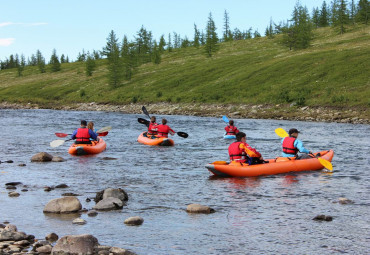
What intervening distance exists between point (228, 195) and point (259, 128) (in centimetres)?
2202

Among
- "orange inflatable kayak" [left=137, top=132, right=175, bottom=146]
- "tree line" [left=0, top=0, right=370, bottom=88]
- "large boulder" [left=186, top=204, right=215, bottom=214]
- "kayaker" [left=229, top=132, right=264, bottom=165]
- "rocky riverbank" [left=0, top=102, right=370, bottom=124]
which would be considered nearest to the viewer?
"large boulder" [left=186, top=204, right=215, bottom=214]

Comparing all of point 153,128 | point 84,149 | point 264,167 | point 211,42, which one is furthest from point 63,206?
point 211,42

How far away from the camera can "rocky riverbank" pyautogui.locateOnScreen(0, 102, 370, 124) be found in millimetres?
39938

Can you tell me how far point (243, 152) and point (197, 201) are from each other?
178 inches

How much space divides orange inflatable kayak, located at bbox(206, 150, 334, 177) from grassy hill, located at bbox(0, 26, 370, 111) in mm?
27407

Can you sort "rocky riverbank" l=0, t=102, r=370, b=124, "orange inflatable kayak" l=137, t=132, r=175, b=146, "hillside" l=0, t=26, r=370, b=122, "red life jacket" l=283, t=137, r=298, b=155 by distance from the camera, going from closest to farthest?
1. "red life jacket" l=283, t=137, r=298, b=155
2. "orange inflatable kayak" l=137, t=132, r=175, b=146
3. "rocky riverbank" l=0, t=102, r=370, b=124
4. "hillside" l=0, t=26, r=370, b=122

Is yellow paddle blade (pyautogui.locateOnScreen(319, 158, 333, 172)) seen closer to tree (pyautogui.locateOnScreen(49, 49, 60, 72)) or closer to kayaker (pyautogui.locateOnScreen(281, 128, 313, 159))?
kayaker (pyautogui.locateOnScreen(281, 128, 313, 159))

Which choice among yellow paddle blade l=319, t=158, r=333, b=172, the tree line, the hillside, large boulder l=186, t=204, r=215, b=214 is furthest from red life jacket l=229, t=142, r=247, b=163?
the tree line

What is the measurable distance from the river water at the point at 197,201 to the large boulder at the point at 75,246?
851 mm

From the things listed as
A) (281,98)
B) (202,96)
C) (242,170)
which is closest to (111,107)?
(202,96)

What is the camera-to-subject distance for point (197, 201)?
12203 mm

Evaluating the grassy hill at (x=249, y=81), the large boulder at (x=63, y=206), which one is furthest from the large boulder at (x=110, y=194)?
the grassy hill at (x=249, y=81)

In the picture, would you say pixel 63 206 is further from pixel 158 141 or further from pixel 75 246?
pixel 158 141

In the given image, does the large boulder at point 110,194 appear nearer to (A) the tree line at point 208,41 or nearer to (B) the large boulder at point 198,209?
(B) the large boulder at point 198,209
